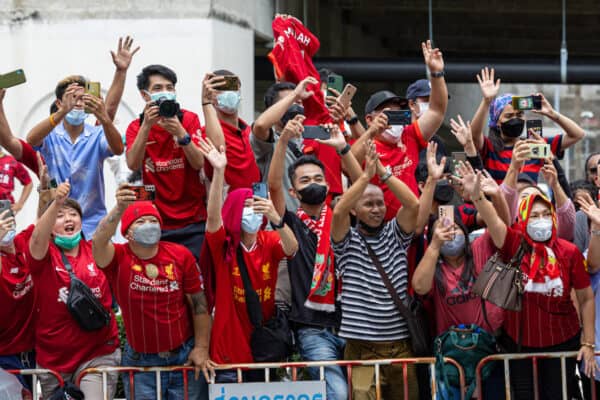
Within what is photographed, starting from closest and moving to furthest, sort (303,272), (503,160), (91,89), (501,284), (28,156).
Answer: (501,284), (303,272), (91,89), (28,156), (503,160)

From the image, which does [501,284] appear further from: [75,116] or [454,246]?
[75,116]

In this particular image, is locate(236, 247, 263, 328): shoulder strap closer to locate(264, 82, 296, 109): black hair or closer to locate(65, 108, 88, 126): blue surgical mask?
locate(264, 82, 296, 109): black hair

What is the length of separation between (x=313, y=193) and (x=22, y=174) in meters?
4.72

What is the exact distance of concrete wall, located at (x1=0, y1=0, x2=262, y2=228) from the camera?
12.9 meters

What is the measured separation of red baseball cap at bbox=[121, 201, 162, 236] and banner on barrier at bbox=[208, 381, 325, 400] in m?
1.19

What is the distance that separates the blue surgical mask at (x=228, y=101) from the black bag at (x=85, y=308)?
160cm

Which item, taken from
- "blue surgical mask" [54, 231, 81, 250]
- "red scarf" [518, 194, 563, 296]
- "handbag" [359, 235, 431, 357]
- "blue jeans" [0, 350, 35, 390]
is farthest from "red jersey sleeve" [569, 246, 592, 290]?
"blue jeans" [0, 350, 35, 390]

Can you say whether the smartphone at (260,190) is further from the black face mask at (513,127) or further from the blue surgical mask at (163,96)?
the black face mask at (513,127)

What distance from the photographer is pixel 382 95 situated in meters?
8.55

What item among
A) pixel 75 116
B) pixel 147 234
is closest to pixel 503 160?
pixel 147 234

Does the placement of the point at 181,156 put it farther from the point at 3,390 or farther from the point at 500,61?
the point at 500,61

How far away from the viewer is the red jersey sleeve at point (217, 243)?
7426 millimetres

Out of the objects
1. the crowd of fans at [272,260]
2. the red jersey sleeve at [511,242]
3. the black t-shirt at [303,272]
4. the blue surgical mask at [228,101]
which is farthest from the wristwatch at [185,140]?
the red jersey sleeve at [511,242]

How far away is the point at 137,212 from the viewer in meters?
7.38
